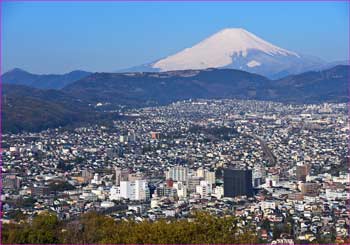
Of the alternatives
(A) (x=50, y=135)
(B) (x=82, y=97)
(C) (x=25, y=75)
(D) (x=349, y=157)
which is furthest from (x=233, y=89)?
(D) (x=349, y=157)

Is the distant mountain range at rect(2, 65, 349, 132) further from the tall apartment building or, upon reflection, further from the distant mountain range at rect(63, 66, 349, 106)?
the tall apartment building

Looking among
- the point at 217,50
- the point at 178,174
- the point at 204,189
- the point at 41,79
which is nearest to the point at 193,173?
the point at 178,174

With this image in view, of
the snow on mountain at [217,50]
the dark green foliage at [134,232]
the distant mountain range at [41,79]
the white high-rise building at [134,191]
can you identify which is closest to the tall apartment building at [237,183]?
the white high-rise building at [134,191]

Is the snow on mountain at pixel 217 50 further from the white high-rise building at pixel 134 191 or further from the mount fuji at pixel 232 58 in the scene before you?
the white high-rise building at pixel 134 191

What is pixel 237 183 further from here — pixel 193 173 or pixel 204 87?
pixel 204 87

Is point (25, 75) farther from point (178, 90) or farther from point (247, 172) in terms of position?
point (247, 172)

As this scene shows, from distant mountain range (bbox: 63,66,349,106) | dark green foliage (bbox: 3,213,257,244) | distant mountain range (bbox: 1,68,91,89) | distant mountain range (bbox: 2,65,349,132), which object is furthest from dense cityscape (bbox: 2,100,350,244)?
distant mountain range (bbox: 1,68,91,89)
